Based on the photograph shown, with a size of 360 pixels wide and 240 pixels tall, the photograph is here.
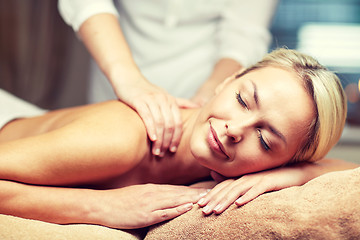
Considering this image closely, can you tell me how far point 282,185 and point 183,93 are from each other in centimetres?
87

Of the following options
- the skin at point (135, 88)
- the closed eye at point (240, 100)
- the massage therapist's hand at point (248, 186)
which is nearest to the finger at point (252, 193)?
the massage therapist's hand at point (248, 186)

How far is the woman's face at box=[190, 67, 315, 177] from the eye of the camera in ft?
3.43

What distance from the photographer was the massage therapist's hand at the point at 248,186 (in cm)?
93

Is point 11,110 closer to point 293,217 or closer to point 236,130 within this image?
point 236,130

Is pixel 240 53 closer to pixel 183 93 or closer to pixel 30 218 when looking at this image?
pixel 183 93

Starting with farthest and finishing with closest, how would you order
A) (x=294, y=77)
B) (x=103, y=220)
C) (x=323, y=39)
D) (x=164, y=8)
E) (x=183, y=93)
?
(x=323, y=39) < (x=183, y=93) < (x=164, y=8) < (x=294, y=77) < (x=103, y=220)

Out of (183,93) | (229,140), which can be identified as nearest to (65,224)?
(229,140)

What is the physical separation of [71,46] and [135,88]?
7.15 ft

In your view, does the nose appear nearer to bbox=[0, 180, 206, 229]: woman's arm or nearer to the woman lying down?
the woman lying down

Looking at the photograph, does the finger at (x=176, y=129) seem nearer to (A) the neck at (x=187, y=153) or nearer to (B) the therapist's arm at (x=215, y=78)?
(A) the neck at (x=187, y=153)

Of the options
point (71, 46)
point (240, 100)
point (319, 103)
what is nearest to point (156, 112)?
point (240, 100)

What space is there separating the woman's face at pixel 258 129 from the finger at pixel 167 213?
0.16 meters

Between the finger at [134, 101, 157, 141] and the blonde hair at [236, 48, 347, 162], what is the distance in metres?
0.37

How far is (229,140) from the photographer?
1045 mm
